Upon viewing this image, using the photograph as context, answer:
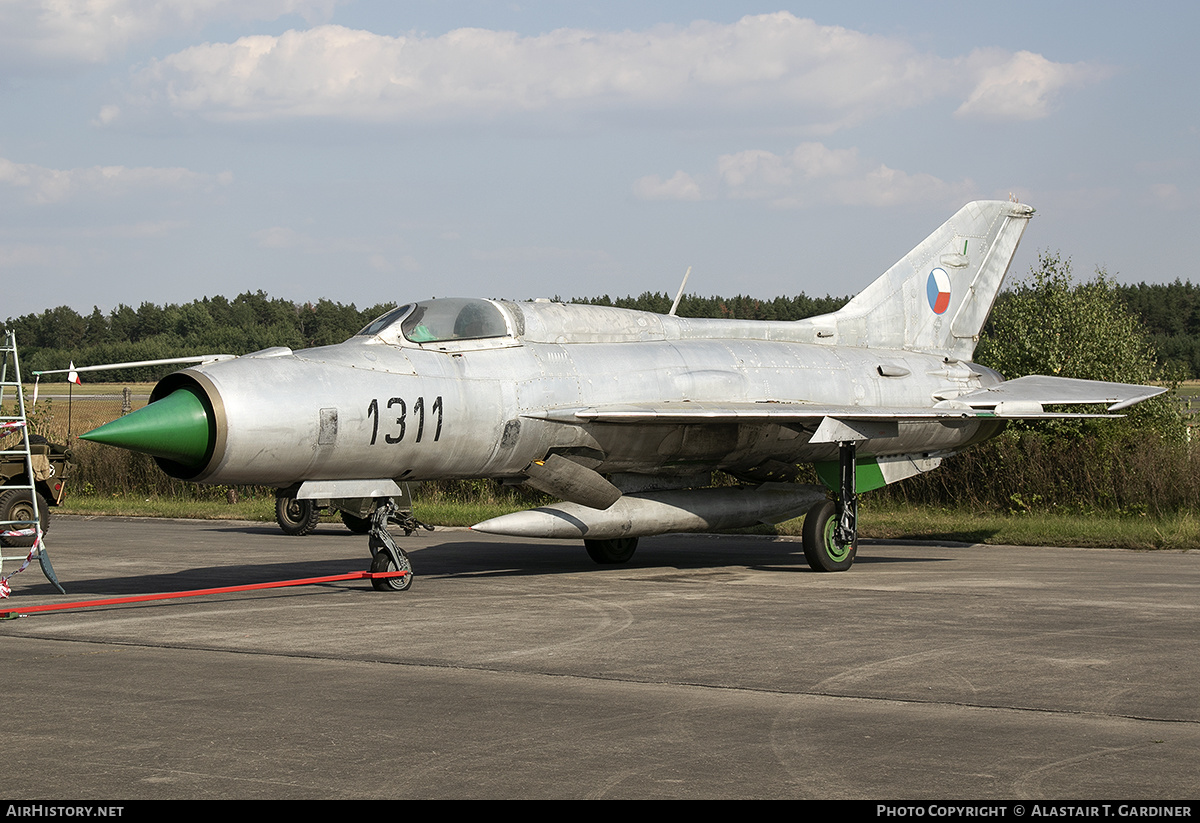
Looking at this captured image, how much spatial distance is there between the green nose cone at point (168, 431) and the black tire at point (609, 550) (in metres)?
6.28

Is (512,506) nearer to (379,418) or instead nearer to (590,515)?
(590,515)

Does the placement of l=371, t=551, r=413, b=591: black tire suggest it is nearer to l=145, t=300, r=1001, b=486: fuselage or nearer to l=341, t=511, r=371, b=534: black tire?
l=145, t=300, r=1001, b=486: fuselage

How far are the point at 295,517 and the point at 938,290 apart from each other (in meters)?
10.9

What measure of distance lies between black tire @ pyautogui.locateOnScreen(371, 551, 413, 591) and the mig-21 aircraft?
0.02 m

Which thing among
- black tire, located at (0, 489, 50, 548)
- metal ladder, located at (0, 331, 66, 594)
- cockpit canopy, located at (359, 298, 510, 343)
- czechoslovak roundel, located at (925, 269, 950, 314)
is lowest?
black tire, located at (0, 489, 50, 548)

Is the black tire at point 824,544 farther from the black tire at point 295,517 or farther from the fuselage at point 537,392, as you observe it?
the black tire at point 295,517

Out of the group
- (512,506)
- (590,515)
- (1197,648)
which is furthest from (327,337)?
(1197,648)

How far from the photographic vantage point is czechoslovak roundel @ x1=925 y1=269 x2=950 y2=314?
57.3 feet

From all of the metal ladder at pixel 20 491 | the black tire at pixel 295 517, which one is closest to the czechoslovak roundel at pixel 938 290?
the black tire at pixel 295 517

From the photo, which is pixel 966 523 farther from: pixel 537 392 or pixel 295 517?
pixel 295 517

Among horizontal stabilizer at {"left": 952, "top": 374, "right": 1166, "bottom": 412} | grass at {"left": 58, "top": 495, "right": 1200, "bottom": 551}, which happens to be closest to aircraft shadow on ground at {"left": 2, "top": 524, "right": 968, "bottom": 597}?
grass at {"left": 58, "top": 495, "right": 1200, "bottom": 551}

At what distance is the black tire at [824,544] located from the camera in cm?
1433

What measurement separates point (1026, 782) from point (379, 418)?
754 cm
